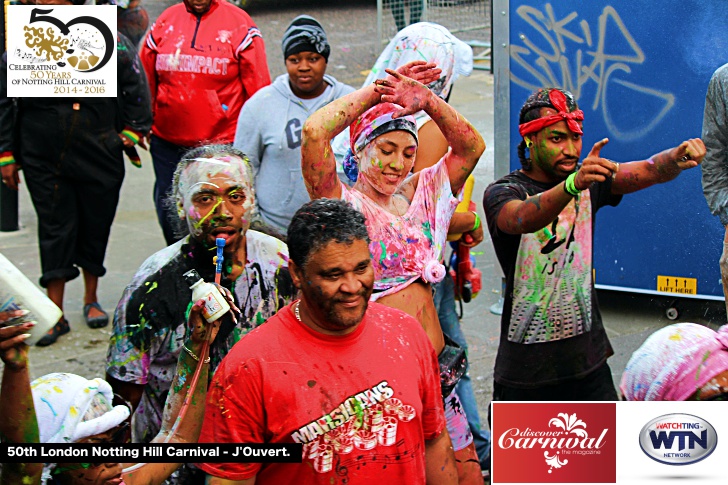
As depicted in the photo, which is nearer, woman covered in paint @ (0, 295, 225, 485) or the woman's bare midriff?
woman covered in paint @ (0, 295, 225, 485)

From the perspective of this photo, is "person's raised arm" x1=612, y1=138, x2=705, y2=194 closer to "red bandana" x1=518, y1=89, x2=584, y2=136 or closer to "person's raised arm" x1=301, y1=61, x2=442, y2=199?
"red bandana" x1=518, y1=89, x2=584, y2=136

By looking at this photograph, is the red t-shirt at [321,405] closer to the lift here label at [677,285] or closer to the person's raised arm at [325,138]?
the person's raised arm at [325,138]

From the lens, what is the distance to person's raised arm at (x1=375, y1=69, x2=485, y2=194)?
3.76 metres

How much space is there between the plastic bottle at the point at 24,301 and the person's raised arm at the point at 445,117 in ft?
4.84

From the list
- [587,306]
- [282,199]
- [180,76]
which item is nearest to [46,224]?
[180,76]

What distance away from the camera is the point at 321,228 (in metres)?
2.96

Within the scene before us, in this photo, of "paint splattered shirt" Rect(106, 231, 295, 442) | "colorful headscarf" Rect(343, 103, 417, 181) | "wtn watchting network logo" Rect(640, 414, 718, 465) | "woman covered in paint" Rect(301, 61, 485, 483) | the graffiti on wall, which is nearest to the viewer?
"wtn watchting network logo" Rect(640, 414, 718, 465)

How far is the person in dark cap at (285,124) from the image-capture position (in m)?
5.11

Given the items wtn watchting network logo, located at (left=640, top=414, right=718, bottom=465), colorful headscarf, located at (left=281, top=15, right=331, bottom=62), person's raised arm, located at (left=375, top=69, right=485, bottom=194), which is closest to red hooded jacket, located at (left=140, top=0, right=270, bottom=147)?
colorful headscarf, located at (left=281, top=15, right=331, bottom=62)

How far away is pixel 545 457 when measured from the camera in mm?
3291

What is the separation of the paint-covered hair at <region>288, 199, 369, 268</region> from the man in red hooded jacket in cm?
332

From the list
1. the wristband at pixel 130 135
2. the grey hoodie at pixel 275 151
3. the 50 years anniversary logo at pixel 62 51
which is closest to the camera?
the grey hoodie at pixel 275 151

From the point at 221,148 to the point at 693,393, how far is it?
5.98 feet

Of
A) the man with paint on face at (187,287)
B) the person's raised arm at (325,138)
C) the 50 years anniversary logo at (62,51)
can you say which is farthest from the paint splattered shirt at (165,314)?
the 50 years anniversary logo at (62,51)
